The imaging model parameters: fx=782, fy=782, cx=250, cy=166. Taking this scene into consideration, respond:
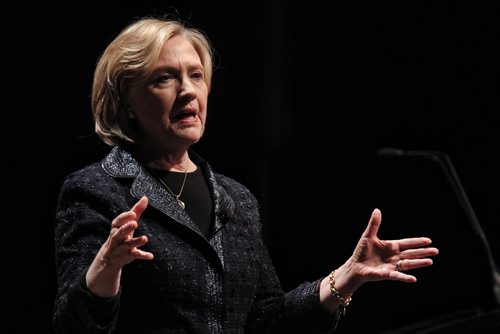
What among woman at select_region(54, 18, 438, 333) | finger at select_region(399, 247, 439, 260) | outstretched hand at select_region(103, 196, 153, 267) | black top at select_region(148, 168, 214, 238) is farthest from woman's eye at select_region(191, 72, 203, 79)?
finger at select_region(399, 247, 439, 260)

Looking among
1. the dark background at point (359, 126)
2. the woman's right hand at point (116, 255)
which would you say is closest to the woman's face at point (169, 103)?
the woman's right hand at point (116, 255)

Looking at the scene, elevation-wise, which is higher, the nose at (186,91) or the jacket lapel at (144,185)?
the nose at (186,91)

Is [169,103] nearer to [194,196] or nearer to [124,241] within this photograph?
[194,196]

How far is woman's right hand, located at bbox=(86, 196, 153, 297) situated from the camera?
1.31 m

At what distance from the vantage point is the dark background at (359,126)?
3.27 m

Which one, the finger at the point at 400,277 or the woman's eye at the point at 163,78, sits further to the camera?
the woman's eye at the point at 163,78

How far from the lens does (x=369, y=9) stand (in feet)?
12.3

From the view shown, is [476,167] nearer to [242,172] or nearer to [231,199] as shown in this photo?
[242,172]

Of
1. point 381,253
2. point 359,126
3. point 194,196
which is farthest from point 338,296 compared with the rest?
point 359,126

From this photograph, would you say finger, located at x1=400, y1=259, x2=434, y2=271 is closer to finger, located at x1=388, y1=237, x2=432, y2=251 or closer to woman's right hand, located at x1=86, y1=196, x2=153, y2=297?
finger, located at x1=388, y1=237, x2=432, y2=251

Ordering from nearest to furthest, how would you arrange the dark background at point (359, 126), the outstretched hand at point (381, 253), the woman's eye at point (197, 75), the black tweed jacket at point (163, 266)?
the black tweed jacket at point (163, 266) < the outstretched hand at point (381, 253) < the woman's eye at point (197, 75) < the dark background at point (359, 126)

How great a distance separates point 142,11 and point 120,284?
1.39m

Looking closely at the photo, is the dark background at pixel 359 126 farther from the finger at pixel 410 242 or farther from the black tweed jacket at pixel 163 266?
the finger at pixel 410 242

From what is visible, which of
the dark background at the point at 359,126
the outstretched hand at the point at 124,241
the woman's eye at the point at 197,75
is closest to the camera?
the outstretched hand at the point at 124,241
